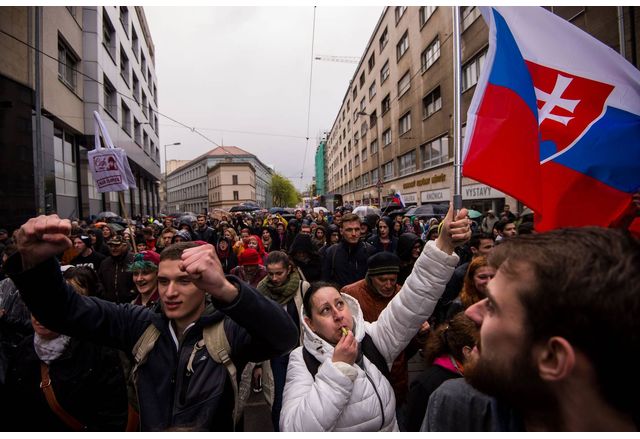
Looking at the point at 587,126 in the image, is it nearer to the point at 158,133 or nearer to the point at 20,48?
the point at 20,48

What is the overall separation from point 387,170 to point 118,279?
90.9 feet

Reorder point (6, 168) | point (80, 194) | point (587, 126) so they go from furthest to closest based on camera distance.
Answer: point (80, 194) → point (6, 168) → point (587, 126)

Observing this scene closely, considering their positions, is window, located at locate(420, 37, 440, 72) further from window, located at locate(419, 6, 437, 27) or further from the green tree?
the green tree

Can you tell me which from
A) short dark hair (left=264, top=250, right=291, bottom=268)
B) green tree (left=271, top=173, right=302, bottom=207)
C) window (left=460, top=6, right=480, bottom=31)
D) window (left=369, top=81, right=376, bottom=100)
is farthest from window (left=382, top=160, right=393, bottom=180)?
green tree (left=271, top=173, right=302, bottom=207)

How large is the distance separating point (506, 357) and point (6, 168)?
12972mm

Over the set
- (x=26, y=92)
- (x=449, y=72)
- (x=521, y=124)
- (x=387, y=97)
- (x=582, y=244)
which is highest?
(x=387, y=97)

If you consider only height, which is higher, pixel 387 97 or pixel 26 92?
pixel 387 97

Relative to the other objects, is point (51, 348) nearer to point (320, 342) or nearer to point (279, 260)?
point (320, 342)

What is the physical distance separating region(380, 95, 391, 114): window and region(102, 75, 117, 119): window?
19.7 meters

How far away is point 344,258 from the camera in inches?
195

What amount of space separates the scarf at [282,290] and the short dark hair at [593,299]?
258 centimetres

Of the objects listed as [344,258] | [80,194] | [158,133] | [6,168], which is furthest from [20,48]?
[158,133]

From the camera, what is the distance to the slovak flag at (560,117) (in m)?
2.50

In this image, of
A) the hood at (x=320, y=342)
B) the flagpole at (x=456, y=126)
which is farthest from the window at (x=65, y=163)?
the hood at (x=320, y=342)
